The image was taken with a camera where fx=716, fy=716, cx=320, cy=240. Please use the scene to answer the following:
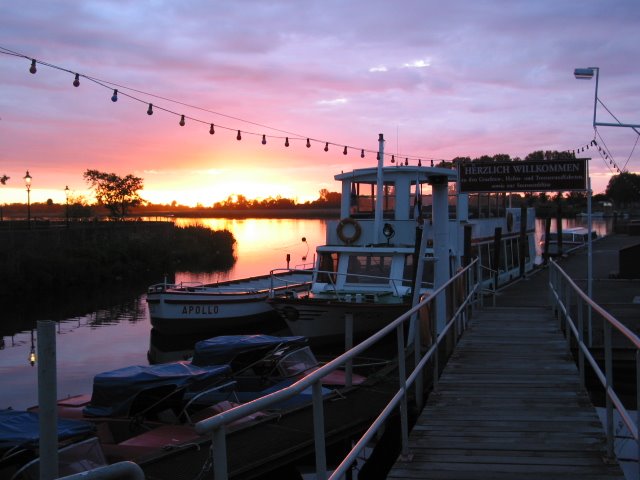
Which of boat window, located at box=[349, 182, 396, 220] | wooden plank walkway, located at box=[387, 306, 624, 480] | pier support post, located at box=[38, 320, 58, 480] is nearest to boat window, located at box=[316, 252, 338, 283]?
boat window, located at box=[349, 182, 396, 220]

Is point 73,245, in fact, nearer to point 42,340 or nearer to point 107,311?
point 107,311

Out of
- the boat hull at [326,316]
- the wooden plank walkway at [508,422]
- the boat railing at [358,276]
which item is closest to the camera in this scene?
the wooden plank walkway at [508,422]

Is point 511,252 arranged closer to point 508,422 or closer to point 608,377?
point 508,422

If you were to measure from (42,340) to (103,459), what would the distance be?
12.6 ft

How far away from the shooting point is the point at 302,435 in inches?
304

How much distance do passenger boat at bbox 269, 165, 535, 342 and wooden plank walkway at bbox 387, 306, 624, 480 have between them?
5.72 m

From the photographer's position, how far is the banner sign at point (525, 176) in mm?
15203

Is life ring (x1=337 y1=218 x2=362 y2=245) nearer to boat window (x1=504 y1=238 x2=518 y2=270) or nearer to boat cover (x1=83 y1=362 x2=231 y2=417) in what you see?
boat window (x1=504 y1=238 x2=518 y2=270)

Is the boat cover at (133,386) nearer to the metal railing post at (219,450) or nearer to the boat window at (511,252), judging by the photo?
the metal railing post at (219,450)

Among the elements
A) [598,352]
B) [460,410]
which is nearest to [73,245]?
[598,352]

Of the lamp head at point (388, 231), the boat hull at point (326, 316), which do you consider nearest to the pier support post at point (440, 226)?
the boat hull at point (326, 316)

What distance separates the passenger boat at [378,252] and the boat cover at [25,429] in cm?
861

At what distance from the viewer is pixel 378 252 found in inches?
725

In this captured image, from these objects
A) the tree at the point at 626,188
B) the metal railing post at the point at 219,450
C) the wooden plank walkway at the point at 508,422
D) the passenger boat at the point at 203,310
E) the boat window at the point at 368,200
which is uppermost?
the tree at the point at 626,188
